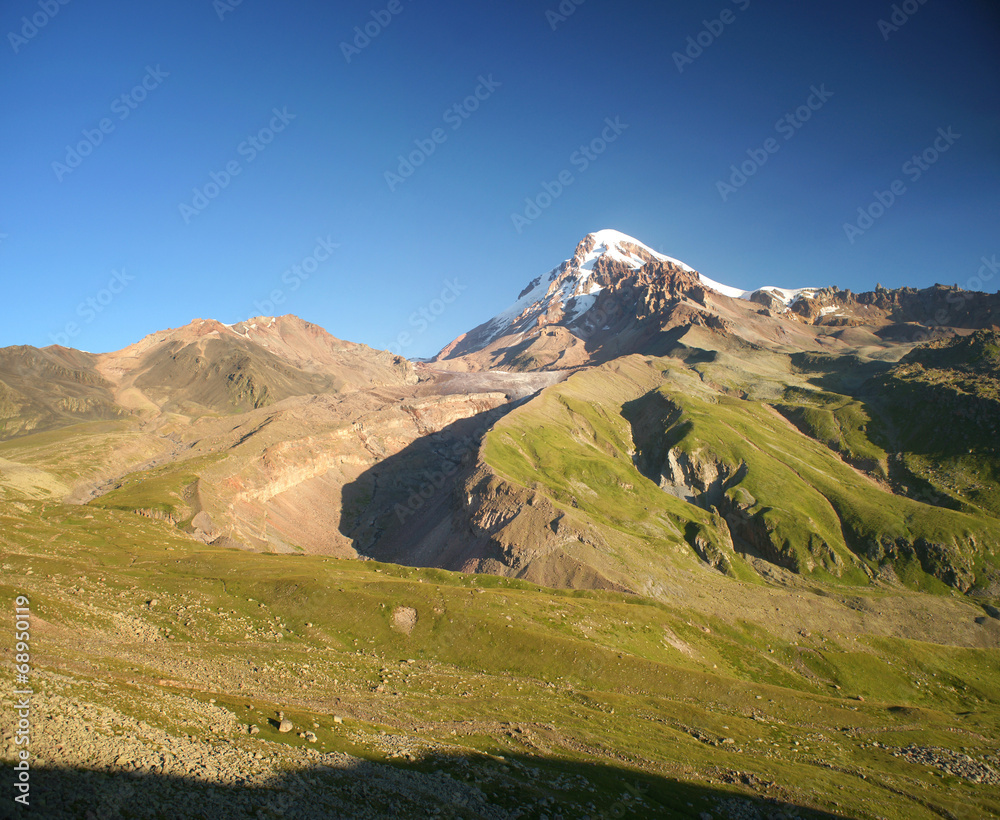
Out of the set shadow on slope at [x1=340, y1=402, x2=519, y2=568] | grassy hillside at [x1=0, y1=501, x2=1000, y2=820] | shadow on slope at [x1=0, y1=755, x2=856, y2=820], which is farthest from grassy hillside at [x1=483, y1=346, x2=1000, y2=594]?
shadow on slope at [x1=0, y1=755, x2=856, y2=820]

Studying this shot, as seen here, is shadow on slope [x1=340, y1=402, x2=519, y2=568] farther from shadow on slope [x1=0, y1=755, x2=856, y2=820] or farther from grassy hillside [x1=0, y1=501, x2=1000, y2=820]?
shadow on slope [x1=0, y1=755, x2=856, y2=820]

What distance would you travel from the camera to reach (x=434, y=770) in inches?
1099

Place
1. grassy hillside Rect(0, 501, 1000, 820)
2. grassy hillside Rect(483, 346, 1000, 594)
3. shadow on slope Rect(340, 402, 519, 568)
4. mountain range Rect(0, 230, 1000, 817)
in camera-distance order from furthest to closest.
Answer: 1. shadow on slope Rect(340, 402, 519, 568)
2. grassy hillside Rect(483, 346, 1000, 594)
3. mountain range Rect(0, 230, 1000, 817)
4. grassy hillside Rect(0, 501, 1000, 820)

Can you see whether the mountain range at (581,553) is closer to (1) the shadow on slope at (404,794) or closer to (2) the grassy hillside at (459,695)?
(2) the grassy hillside at (459,695)

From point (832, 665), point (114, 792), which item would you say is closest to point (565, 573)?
point (832, 665)

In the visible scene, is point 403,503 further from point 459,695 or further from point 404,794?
point 404,794

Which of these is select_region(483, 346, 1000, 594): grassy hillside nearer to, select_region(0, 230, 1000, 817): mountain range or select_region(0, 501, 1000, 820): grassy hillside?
select_region(0, 230, 1000, 817): mountain range

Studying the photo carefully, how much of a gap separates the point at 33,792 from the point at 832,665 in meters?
95.8

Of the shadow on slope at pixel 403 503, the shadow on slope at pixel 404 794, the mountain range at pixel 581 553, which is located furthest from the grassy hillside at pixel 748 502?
the shadow on slope at pixel 404 794

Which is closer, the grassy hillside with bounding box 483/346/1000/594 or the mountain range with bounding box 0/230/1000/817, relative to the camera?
the mountain range with bounding box 0/230/1000/817

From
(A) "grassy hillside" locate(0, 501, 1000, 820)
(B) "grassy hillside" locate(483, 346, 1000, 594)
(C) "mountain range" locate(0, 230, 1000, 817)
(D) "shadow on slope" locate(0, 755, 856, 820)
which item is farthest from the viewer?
(B) "grassy hillside" locate(483, 346, 1000, 594)

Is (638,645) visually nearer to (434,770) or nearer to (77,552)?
(434,770)

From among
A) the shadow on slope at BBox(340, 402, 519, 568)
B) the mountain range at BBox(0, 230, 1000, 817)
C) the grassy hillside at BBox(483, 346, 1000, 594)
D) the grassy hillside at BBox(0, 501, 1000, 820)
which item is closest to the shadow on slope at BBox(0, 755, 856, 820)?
the grassy hillside at BBox(0, 501, 1000, 820)

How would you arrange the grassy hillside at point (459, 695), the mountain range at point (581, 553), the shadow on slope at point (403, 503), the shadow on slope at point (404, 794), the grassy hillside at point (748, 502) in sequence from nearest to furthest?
the shadow on slope at point (404, 794), the grassy hillside at point (459, 695), the mountain range at point (581, 553), the grassy hillside at point (748, 502), the shadow on slope at point (403, 503)
